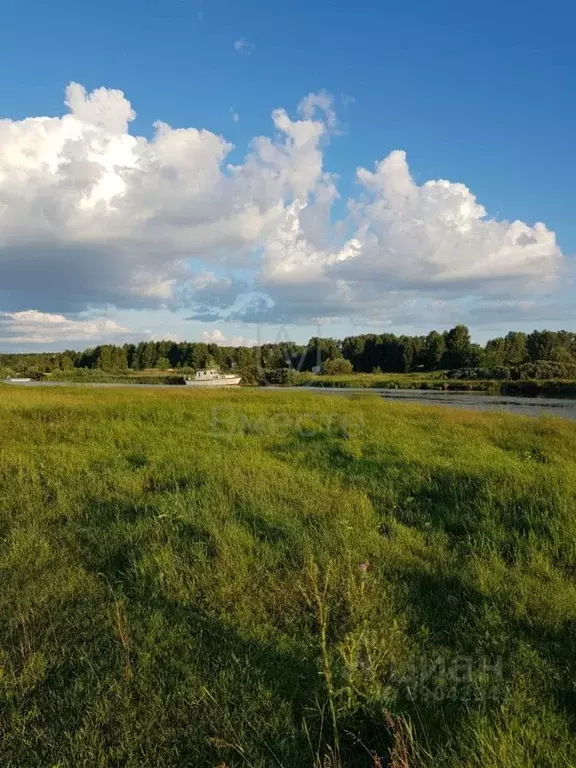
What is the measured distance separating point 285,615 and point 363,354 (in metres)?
102

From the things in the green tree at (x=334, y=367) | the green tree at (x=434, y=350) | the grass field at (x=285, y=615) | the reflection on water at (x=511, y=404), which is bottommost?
the reflection on water at (x=511, y=404)

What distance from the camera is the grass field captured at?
2.55 m

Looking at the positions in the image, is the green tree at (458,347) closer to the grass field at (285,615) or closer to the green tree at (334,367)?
the green tree at (334,367)

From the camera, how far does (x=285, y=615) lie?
3.70 metres

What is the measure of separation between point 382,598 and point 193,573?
176 centimetres

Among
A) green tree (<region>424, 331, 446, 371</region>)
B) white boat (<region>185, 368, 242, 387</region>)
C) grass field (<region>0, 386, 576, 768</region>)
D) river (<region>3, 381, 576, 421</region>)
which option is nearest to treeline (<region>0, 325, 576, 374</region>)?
green tree (<region>424, 331, 446, 371</region>)

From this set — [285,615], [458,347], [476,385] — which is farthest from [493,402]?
[458,347]

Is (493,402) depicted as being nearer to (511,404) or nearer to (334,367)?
(511,404)

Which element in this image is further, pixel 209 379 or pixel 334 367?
pixel 334 367

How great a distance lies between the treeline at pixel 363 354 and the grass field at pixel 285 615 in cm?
4817

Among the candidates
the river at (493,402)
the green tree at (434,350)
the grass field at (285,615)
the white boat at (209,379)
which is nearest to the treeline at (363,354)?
the green tree at (434,350)

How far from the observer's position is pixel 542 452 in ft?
33.1

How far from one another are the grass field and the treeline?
1896 inches

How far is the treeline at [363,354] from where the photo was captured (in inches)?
3076
